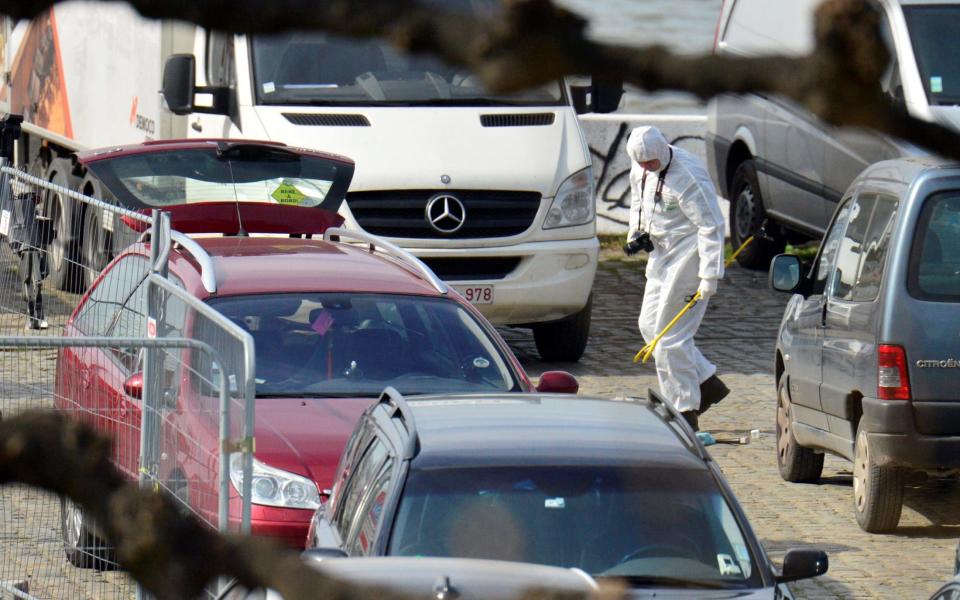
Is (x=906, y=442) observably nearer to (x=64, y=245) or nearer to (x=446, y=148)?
(x=64, y=245)

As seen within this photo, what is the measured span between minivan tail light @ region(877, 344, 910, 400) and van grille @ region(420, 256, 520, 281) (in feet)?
16.6

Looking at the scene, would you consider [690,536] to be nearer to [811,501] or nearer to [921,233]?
[921,233]

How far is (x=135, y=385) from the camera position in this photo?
562 cm

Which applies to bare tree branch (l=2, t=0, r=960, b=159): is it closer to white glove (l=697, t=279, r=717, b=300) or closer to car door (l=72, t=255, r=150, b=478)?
car door (l=72, t=255, r=150, b=478)

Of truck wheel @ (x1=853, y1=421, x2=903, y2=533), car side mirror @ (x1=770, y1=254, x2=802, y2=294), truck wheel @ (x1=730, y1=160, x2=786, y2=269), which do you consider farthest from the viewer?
truck wheel @ (x1=730, y1=160, x2=786, y2=269)

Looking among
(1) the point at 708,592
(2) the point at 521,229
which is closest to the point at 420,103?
(2) the point at 521,229

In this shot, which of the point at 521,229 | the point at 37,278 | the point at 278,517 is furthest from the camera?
the point at 521,229

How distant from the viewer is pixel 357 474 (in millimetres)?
5578

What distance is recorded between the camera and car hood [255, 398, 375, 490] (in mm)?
6633

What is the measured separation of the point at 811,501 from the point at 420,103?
4963 millimetres

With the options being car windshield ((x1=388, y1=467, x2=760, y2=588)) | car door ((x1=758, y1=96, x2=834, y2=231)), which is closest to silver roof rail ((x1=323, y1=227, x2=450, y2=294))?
car windshield ((x1=388, y1=467, x2=760, y2=588))

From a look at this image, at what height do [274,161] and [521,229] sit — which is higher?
[274,161]

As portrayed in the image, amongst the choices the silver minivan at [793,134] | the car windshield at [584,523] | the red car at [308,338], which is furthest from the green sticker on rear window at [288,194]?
the car windshield at [584,523]

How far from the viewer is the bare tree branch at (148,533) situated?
124 centimetres
